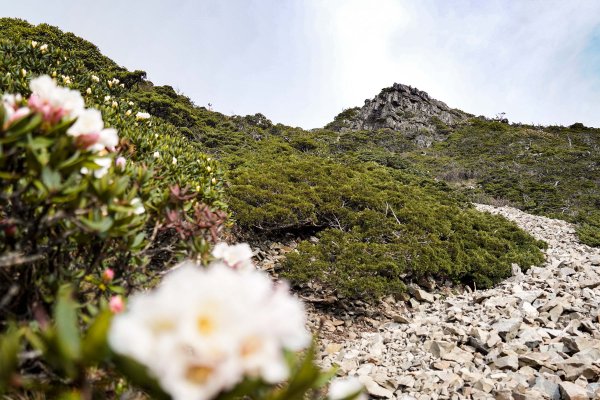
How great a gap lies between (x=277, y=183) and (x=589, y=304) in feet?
18.5

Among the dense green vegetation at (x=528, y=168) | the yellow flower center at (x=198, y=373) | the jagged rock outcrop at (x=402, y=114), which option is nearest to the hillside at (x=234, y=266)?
the yellow flower center at (x=198, y=373)

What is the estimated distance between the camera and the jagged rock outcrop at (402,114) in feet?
114

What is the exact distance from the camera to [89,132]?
127 centimetres

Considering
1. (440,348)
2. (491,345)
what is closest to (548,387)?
(491,345)

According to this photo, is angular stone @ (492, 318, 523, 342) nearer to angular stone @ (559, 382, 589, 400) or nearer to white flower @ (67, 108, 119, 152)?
angular stone @ (559, 382, 589, 400)

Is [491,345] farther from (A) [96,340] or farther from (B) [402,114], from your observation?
(B) [402,114]

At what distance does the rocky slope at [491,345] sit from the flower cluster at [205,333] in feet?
11.0

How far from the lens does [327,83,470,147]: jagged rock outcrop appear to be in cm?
3462

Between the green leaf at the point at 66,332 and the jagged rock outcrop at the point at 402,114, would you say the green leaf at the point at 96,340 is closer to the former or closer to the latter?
the green leaf at the point at 66,332

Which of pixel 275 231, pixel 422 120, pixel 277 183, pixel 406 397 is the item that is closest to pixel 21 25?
pixel 277 183

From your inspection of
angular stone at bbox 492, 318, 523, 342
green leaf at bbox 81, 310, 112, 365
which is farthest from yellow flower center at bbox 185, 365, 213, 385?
angular stone at bbox 492, 318, 523, 342

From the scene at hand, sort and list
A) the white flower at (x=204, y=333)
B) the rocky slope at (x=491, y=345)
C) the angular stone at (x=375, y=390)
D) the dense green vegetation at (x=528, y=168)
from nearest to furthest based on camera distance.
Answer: the white flower at (x=204, y=333), the rocky slope at (x=491, y=345), the angular stone at (x=375, y=390), the dense green vegetation at (x=528, y=168)

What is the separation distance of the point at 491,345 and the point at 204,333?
442 centimetres

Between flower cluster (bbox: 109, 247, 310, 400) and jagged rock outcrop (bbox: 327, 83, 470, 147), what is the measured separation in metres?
33.0
